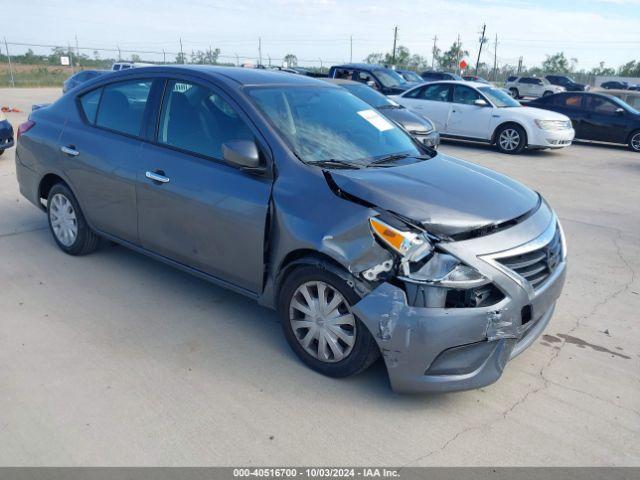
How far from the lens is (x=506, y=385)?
11.2 ft

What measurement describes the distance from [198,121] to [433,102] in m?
10.8

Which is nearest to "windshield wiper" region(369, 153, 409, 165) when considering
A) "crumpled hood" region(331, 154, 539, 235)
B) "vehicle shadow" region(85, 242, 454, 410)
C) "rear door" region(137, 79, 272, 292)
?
"crumpled hood" region(331, 154, 539, 235)

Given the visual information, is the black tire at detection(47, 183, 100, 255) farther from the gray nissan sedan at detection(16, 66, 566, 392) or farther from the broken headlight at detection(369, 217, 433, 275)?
the broken headlight at detection(369, 217, 433, 275)

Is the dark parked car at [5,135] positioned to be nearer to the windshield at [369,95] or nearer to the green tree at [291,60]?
the windshield at [369,95]

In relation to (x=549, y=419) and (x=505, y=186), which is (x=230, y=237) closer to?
(x=505, y=186)

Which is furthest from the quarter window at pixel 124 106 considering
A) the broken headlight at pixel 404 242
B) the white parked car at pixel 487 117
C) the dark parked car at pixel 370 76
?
the dark parked car at pixel 370 76

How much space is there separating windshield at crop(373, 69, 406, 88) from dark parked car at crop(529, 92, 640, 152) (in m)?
4.41

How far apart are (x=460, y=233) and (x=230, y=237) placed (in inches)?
58.7

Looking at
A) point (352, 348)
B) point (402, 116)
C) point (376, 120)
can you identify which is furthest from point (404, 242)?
point (402, 116)

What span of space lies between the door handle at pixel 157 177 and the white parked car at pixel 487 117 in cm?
1046

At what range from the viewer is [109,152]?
4.51m
